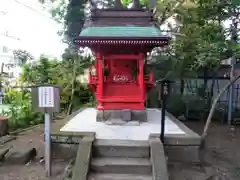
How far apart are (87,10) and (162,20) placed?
3.60m

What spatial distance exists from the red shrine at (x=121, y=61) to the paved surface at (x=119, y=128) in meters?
0.64

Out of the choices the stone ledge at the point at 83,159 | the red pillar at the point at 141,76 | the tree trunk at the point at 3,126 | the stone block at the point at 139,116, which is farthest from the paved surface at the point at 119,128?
the tree trunk at the point at 3,126

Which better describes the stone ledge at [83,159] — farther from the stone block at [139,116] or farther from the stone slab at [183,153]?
the stone block at [139,116]

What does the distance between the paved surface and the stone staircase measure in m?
0.41

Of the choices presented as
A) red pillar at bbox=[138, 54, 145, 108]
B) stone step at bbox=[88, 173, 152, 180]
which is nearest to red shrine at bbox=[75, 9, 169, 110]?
red pillar at bbox=[138, 54, 145, 108]

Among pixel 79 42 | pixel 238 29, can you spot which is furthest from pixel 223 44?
pixel 79 42

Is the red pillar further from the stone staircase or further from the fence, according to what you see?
the fence

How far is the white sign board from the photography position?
179 inches

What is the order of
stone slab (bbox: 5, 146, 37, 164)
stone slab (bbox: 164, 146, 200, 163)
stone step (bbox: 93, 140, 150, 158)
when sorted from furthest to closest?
1. stone slab (bbox: 164, 146, 200, 163)
2. stone slab (bbox: 5, 146, 37, 164)
3. stone step (bbox: 93, 140, 150, 158)

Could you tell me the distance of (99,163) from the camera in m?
4.71

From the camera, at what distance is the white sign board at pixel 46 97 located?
179 inches

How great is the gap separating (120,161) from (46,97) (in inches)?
66.9

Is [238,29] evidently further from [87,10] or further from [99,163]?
[87,10]

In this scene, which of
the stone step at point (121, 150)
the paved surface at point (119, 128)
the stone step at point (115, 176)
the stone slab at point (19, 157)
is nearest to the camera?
the stone step at point (115, 176)
